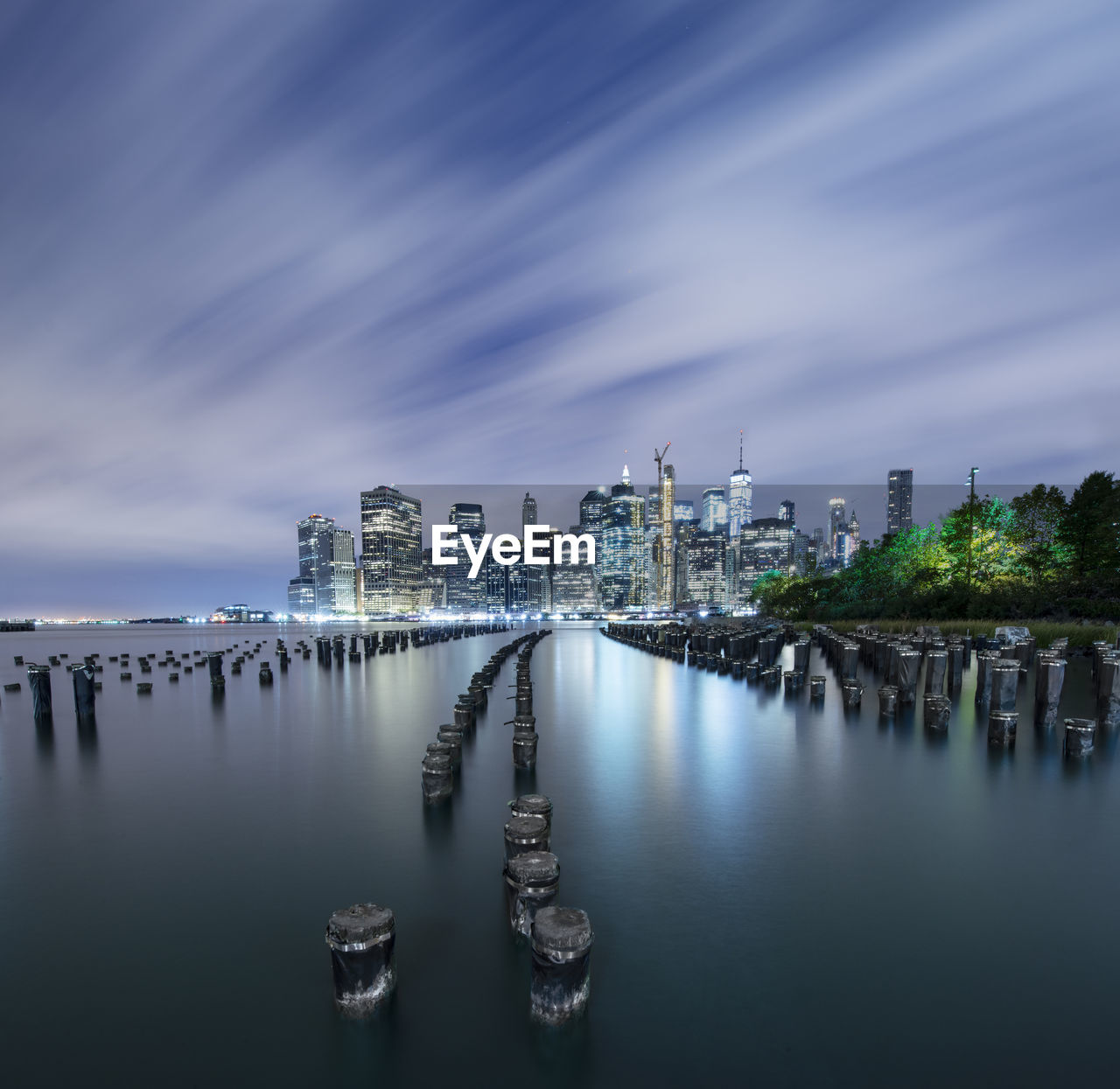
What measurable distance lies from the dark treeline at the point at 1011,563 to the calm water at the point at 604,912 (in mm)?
29883

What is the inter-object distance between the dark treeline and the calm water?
98.0 feet

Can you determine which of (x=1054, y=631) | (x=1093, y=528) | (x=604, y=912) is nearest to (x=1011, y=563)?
(x=1093, y=528)

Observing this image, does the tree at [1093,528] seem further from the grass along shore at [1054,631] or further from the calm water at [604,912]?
the calm water at [604,912]

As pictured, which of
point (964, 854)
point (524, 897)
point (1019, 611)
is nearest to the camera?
point (524, 897)

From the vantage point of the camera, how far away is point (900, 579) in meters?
46.1

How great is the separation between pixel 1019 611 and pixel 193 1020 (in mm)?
41227

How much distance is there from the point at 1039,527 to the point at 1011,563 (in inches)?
122

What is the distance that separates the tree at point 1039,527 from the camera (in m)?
37.5

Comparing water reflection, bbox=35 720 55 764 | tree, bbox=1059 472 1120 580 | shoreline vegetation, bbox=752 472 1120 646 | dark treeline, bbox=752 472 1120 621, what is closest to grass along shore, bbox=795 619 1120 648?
shoreline vegetation, bbox=752 472 1120 646

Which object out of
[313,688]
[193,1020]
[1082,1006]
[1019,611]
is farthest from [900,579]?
[193,1020]

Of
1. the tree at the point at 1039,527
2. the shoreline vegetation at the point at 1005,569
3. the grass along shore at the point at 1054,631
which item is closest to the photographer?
the grass along shore at the point at 1054,631

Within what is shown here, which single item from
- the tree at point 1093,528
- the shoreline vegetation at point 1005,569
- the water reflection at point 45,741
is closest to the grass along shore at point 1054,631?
the shoreline vegetation at point 1005,569

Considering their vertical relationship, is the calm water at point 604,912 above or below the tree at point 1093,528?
below

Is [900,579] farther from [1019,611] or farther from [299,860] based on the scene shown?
[299,860]
